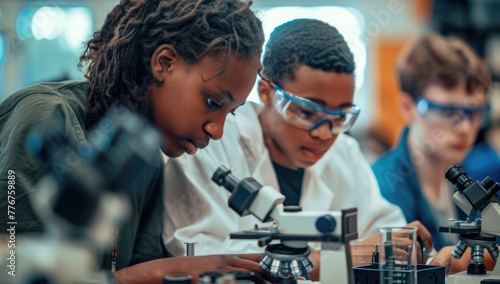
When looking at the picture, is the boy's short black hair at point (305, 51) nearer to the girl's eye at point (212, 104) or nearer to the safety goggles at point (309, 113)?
the safety goggles at point (309, 113)

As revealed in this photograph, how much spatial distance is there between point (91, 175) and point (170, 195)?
1.05 m

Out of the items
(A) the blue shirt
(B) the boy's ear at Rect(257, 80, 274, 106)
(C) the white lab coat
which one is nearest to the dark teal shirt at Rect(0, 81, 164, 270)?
(C) the white lab coat

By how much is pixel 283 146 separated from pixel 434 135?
1224 millimetres

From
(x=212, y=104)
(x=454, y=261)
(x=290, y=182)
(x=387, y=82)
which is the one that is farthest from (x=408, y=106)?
(x=387, y=82)

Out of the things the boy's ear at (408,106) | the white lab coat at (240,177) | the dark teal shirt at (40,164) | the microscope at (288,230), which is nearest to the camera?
the microscope at (288,230)

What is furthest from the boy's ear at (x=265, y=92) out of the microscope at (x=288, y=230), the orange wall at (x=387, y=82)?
the orange wall at (x=387, y=82)

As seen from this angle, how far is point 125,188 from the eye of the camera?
0.84 metres

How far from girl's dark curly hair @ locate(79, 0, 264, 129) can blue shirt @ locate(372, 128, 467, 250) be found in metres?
1.43

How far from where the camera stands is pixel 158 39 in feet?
4.57

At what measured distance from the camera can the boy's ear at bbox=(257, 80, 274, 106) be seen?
1892mm

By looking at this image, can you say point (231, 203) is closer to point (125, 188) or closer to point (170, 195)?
point (125, 188)

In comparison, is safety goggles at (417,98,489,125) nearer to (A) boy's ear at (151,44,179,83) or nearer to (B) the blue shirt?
(B) the blue shirt

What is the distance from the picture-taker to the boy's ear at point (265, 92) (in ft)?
6.21

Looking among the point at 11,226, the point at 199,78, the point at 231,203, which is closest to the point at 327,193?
the point at 199,78
